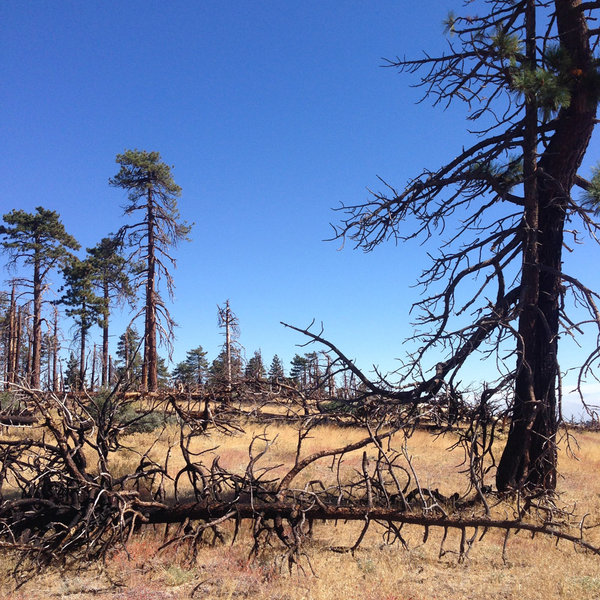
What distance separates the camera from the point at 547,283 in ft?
28.4

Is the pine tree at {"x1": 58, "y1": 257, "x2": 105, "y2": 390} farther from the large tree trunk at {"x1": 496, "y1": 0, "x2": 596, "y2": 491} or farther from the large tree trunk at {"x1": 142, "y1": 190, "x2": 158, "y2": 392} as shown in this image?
the large tree trunk at {"x1": 496, "y1": 0, "x2": 596, "y2": 491}

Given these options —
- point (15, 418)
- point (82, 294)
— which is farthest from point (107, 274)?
point (15, 418)

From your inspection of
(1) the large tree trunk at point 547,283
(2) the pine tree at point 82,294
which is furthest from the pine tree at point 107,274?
(1) the large tree trunk at point 547,283

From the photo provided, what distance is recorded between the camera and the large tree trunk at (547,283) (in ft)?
25.8

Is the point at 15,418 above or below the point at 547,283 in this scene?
below

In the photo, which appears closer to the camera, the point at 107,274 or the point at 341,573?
the point at 341,573

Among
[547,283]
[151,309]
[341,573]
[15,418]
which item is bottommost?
[341,573]

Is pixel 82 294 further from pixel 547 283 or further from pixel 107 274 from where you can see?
pixel 547 283

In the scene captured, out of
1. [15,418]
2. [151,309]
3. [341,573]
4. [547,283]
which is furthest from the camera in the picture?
[151,309]

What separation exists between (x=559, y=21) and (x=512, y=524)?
26.7 ft

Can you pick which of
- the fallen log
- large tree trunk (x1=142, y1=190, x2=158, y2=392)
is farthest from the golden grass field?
large tree trunk (x1=142, y1=190, x2=158, y2=392)

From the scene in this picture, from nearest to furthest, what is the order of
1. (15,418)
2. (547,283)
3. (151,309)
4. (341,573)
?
1. (341,573)
2. (547,283)
3. (15,418)
4. (151,309)

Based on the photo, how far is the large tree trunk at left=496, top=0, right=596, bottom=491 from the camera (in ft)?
25.8

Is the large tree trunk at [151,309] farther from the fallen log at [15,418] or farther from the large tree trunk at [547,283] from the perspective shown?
the large tree trunk at [547,283]
